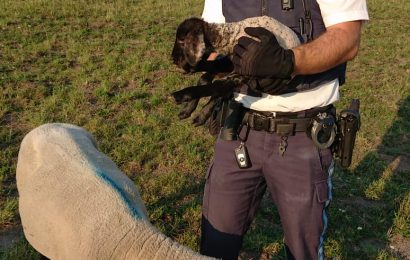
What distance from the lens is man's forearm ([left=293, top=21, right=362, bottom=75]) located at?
7.76 feet

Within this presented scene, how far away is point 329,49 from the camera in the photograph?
2.42 m

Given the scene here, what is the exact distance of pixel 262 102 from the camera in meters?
2.80

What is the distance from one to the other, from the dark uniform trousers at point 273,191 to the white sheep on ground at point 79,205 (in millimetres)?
502

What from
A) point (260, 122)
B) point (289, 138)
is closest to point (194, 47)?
point (260, 122)

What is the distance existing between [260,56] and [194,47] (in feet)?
0.97

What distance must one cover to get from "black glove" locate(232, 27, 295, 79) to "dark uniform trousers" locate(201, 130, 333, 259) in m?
0.67

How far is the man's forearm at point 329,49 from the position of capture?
7.76 ft

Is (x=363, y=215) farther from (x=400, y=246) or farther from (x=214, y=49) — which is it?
(x=214, y=49)

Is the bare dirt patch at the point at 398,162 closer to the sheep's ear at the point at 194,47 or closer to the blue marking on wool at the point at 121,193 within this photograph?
the blue marking on wool at the point at 121,193

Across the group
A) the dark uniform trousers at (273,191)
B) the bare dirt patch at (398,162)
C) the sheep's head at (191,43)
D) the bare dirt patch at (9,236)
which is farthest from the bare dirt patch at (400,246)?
the bare dirt patch at (9,236)

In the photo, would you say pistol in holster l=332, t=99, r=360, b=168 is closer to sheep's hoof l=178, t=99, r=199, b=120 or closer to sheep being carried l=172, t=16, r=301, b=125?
sheep being carried l=172, t=16, r=301, b=125

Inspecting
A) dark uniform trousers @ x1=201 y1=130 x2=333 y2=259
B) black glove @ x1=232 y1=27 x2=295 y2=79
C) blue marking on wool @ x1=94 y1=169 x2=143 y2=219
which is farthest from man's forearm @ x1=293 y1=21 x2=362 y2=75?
blue marking on wool @ x1=94 y1=169 x2=143 y2=219

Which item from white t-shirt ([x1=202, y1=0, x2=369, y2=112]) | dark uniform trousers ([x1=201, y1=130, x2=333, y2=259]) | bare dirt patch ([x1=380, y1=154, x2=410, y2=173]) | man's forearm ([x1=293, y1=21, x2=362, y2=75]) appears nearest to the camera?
man's forearm ([x1=293, y1=21, x2=362, y2=75])

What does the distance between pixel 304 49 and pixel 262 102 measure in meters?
0.51
